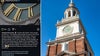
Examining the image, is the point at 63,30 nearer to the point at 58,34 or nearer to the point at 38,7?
the point at 58,34

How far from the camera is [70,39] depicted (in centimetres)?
4062

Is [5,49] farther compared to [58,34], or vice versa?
[58,34]

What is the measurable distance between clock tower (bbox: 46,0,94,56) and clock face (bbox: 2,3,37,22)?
712 inches

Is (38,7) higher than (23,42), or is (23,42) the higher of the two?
(38,7)

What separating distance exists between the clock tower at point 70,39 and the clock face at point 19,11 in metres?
18.1

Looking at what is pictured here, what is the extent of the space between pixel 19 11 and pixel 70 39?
1967 cm

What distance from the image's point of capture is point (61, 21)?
4241 cm

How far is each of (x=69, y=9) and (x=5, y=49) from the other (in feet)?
74.4

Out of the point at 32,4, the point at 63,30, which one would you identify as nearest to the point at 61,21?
the point at 63,30

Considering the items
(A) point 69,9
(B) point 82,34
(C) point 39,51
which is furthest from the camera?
(A) point 69,9

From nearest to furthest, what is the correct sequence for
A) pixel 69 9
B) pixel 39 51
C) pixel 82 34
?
pixel 39 51 → pixel 82 34 → pixel 69 9

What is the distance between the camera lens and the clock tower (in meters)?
39.6

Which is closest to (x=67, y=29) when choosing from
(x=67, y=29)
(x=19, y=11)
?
(x=67, y=29)

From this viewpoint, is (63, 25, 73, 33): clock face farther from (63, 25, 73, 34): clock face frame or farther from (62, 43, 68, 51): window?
(62, 43, 68, 51): window
